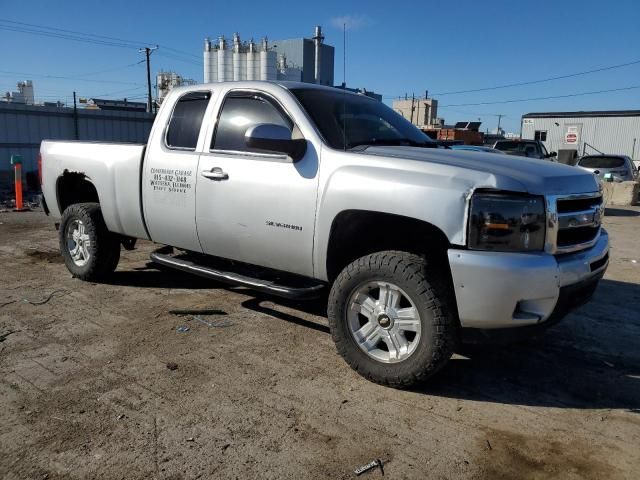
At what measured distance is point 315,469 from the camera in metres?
2.63

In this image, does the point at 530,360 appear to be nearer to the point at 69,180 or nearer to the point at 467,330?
the point at 467,330

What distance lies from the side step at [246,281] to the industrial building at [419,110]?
58.0 meters

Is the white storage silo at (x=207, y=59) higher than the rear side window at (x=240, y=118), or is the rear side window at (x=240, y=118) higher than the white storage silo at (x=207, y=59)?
the white storage silo at (x=207, y=59)

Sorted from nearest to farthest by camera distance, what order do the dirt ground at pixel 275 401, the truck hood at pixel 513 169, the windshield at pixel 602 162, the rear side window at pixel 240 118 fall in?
the dirt ground at pixel 275 401
the truck hood at pixel 513 169
the rear side window at pixel 240 118
the windshield at pixel 602 162

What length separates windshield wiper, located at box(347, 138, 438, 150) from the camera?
393cm

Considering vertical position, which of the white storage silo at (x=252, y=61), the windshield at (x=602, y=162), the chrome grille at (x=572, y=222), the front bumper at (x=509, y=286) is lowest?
the front bumper at (x=509, y=286)

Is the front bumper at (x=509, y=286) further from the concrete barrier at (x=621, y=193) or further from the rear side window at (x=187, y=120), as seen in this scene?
the concrete barrier at (x=621, y=193)

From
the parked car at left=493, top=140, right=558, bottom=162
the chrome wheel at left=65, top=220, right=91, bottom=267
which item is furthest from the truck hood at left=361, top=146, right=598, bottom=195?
the parked car at left=493, top=140, right=558, bottom=162

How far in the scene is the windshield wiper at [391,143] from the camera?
3934 mm

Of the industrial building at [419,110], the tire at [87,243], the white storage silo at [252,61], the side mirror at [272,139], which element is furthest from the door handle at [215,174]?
the industrial building at [419,110]

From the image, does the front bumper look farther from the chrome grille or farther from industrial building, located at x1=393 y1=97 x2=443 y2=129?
industrial building, located at x1=393 y1=97 x2=443 y2=129

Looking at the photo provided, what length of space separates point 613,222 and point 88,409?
38.7 ft

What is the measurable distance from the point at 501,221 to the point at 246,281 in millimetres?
2022

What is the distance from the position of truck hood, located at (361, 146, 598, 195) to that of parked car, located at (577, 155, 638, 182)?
13997mm
